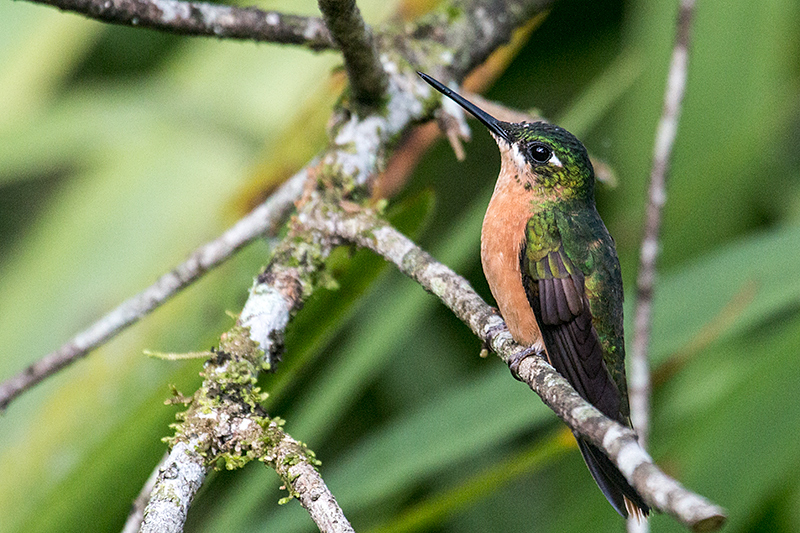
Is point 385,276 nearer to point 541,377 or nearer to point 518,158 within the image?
point 518,158

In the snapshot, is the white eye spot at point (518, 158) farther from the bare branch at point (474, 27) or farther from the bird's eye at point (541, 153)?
the bare branch at point (474, 27)

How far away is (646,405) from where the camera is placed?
240cm

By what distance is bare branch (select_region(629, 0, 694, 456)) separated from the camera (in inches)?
94.3

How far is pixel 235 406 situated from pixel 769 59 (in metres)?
3.31

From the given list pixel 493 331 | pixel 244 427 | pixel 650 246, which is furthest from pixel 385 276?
pixel 244 427

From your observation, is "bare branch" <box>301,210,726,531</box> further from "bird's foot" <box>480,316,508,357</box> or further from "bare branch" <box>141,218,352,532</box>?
"bare branch" <box>141,218,352,532</box>

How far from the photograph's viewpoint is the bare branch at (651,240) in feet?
7.86

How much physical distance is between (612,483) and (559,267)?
2.09 ft

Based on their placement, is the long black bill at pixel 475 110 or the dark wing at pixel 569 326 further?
the long black bill at pixel 475 110

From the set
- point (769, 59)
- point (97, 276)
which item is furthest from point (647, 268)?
point (97, 276)

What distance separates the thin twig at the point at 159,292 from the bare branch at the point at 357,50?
32cm

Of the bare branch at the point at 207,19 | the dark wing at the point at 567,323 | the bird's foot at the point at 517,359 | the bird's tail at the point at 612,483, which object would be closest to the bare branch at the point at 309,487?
the bird's foot at the point at 517,359

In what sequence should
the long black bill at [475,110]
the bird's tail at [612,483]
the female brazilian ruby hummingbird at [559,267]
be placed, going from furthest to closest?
the long black bill at [475,110]
the female brazilian ruby hummingbird at [559,267]
the bird's tail at [612,483]

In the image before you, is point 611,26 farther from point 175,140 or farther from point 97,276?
point 97,276
